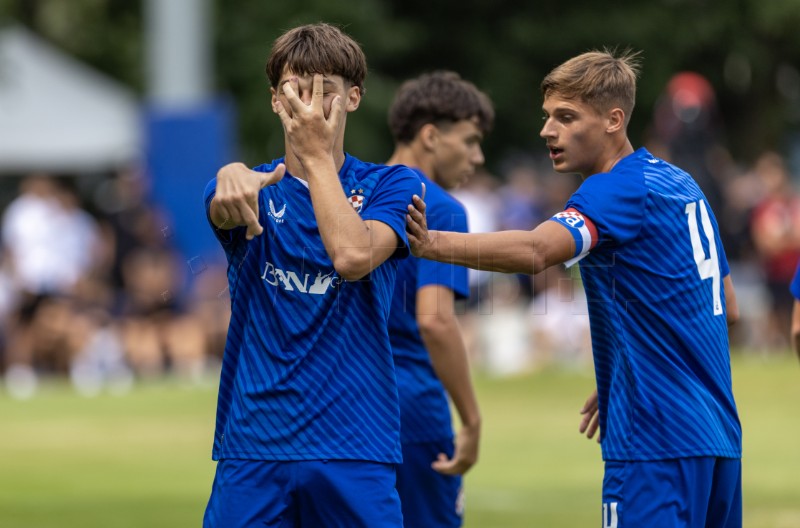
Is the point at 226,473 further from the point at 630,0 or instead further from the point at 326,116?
the point at 630,0

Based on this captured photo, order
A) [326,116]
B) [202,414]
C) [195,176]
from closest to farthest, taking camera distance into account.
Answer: [326,116]
[202,414]
[195,176]

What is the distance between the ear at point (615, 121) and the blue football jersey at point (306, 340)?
0.82 metres

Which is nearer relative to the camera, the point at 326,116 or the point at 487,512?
the point at 326,116

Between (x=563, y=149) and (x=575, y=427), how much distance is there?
10528 millimetres

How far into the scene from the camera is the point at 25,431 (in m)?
15.0

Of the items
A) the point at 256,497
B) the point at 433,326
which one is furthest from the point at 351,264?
the point at 433,326

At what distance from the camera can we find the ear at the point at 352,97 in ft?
15.7

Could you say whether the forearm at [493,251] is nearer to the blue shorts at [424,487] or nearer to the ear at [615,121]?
the ear at [615,121]

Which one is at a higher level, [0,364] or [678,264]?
[0,364]

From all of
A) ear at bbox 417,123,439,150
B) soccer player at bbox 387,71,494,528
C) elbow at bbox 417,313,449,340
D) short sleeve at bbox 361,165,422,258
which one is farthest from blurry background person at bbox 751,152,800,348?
short sleeve at bbox 361,165,422,258

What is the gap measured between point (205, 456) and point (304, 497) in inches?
363

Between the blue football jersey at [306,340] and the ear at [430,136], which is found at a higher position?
the ear at [430,136]

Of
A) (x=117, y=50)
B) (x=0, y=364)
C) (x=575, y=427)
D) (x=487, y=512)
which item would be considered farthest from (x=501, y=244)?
(x=117, y=50)

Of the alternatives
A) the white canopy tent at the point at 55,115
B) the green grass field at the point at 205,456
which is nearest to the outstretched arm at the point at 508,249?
the green grass field at the point at 205,456
